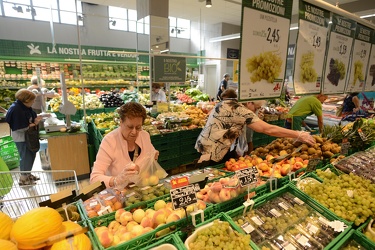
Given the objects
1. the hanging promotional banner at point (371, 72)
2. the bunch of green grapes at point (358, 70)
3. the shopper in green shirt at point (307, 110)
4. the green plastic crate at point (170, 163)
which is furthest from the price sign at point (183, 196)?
the hanging promotional banner at point (371, 72)

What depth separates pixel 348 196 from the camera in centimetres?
168

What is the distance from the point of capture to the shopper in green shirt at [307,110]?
4.33 metres

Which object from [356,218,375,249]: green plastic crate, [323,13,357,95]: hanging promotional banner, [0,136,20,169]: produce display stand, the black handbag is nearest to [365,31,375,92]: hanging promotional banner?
[323,13,357,95]: hanging promotional banner

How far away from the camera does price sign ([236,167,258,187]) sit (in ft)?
5.01

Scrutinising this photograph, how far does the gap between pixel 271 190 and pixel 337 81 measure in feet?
8.03

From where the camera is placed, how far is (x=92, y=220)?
1310mm

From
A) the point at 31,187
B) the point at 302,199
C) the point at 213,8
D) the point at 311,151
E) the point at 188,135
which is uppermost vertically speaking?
the point at 213,8

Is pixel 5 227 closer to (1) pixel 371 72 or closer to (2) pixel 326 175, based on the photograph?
(2) pixel 326 175

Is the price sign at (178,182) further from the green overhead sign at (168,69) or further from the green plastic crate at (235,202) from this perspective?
the green overhead sign at (168,69)

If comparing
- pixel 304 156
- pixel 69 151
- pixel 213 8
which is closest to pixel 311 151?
pixel 304 156

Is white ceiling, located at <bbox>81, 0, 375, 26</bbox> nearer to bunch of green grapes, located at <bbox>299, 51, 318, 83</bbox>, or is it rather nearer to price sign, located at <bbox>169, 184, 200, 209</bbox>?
bunch of green grapes, located at <bbox>299, 51, 318, 83</bbox>

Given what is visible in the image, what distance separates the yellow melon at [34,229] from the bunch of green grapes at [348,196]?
1.68 meters

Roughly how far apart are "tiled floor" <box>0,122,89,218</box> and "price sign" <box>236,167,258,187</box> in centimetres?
105

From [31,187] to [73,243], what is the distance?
3.74m
